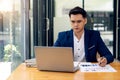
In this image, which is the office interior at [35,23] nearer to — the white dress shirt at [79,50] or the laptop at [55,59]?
the white dress shirt at [79,50]

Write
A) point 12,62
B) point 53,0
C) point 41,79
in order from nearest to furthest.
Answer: point 41,79
point 12,62
point 53,0

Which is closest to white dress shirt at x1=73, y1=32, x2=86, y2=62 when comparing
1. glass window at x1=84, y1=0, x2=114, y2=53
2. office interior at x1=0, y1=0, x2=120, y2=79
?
office interior at x1=0, y1=0, x2=120, y2=79

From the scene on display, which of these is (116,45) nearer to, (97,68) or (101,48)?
(101,48)

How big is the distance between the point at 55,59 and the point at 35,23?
2.16 metres

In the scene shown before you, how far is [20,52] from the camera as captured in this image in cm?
356

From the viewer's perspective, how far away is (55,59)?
190cm

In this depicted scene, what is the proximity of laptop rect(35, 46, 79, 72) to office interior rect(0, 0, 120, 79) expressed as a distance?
112 cm

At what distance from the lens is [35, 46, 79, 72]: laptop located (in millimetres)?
1865

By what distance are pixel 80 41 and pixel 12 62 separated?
3.90 feet

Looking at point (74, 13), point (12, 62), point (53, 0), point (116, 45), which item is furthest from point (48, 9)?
point (74, 13)

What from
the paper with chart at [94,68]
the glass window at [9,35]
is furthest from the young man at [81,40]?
the glass window at [9,35]

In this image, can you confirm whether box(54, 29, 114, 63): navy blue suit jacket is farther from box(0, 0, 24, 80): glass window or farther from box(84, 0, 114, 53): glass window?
box(84, 0, 114, 53): glass window

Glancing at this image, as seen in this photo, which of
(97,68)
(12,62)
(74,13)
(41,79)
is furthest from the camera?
(12,62)

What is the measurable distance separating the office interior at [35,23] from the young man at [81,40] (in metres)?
0.84
